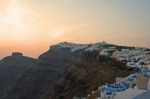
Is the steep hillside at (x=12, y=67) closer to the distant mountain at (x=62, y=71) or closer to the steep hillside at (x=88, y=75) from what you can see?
the distant mountain at (x=62, y=71)

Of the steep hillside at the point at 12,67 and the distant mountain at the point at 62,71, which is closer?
the distant mountain at the point at 62,71

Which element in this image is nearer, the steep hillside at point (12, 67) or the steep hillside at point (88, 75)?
the steep hillside at point (88, 75)

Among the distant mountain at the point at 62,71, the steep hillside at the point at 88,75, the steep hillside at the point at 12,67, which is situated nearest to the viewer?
the steep hillside at the point at 88,75

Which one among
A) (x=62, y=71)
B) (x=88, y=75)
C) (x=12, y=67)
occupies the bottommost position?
(x=88, y=75)

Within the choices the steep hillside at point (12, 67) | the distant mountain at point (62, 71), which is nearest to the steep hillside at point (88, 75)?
the distant mountain at point (62, 71)

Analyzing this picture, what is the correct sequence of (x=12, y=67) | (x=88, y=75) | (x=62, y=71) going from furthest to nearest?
(x=12, y=67) → (x=62, y=71) → (x=88, y=75)

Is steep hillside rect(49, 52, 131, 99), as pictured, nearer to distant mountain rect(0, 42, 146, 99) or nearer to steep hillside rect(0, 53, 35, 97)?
distant mountain rect(0, 42, 146, 99)

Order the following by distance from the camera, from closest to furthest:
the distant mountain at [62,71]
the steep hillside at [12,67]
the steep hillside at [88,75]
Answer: the steep hillside at [88,75]
the distant mountain at [62,71]
the steep hillside at [12,67]

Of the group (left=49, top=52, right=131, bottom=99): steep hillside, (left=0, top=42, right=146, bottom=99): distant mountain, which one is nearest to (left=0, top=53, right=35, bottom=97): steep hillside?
(left=0, top=42, right=146, bottom=99): distant mountain

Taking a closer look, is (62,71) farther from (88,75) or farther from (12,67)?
(88,75)

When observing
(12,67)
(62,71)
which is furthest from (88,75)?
(12,67)
